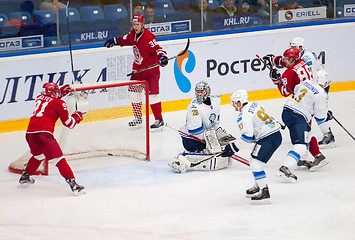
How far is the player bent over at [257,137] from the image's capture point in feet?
19.3

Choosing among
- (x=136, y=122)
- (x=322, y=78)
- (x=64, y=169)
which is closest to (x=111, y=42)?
(x=136, y=122)

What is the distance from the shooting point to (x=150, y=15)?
9.55m

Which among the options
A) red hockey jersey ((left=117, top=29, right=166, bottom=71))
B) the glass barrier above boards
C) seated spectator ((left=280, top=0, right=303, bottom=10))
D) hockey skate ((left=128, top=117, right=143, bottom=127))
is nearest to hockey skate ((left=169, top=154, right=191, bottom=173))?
hockey skate ((left=128, top=117, right=143, bottom=127))

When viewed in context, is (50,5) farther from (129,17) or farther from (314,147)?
(314,147)

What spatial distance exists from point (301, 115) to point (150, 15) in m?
3.47

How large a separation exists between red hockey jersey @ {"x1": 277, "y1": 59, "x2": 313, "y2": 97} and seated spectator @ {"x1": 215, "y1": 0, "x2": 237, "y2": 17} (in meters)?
3.00

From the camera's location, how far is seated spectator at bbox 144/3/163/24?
9.53 m

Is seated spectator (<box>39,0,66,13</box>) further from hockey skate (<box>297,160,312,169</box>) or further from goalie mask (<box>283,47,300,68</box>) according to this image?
hockey skate (<box>297,160,312,169</box>)

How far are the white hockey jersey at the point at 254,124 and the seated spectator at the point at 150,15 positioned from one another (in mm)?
3853

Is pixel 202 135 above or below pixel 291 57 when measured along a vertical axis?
below

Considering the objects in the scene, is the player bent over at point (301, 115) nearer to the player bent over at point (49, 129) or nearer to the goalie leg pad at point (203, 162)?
the goalie leg pad at point (203, 162)

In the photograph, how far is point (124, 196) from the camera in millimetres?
6328

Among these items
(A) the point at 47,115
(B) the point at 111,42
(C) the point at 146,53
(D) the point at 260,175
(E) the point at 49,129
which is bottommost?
(D) the point at 260,175

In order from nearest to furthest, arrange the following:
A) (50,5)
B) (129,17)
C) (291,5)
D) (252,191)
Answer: (252,191) → (50,5) → (129,17) → (291,5)
